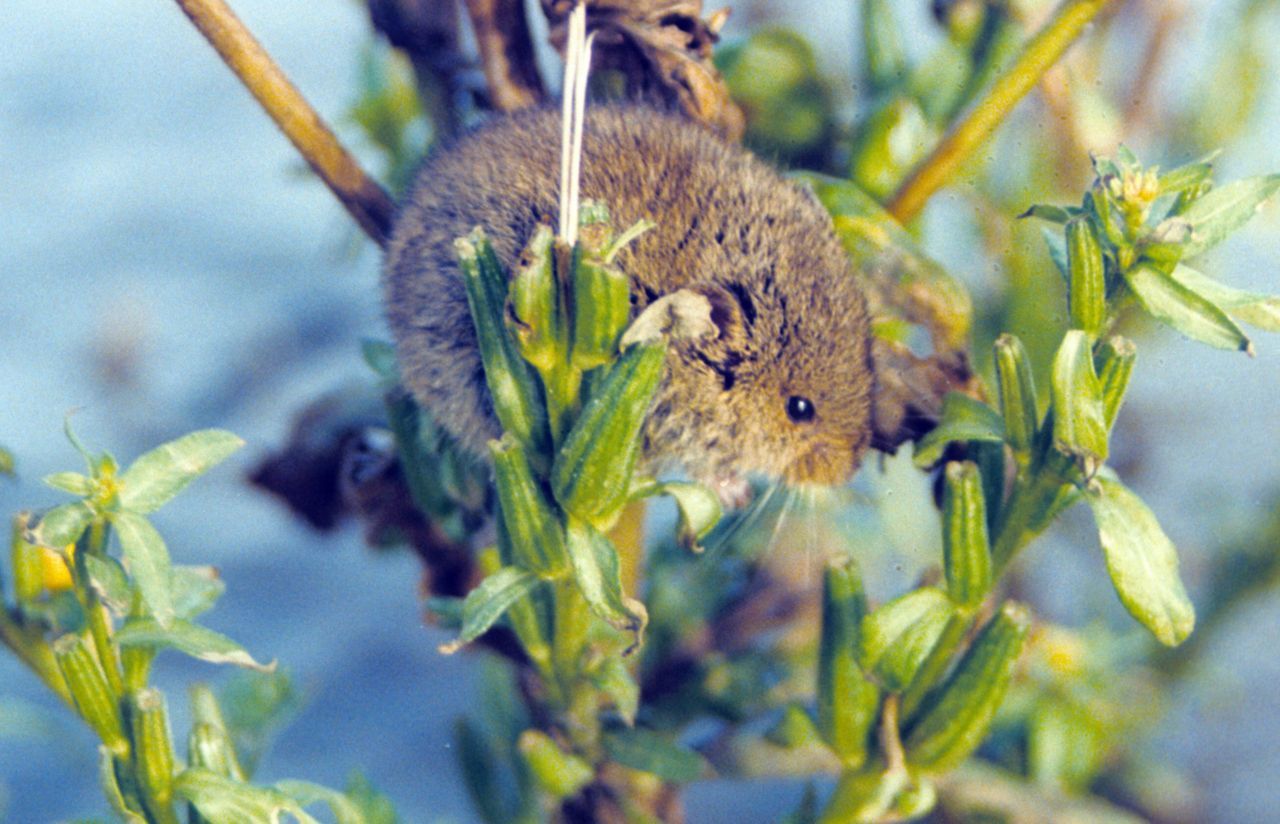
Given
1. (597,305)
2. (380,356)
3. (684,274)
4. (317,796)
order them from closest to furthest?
(597,305)
(317,796)
(684,274)
(380,356)

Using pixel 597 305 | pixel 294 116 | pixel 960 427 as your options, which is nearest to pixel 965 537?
pixel 960 427

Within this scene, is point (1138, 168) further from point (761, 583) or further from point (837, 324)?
point (761, 583)

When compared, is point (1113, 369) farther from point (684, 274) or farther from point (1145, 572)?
point (684, 274)

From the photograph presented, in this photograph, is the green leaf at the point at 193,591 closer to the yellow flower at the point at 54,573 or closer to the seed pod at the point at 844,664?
the yellow flower at the point at 54,573

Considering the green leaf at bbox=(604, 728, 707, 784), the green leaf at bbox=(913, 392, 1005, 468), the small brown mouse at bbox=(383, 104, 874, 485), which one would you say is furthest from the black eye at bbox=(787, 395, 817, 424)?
the green leaf at bbox=(604, 728, 707, 784)

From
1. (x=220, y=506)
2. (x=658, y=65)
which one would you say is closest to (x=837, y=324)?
(x=658, y=65)

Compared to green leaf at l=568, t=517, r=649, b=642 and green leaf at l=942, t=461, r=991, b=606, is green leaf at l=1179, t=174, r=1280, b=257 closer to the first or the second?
green leaf at l=942, t=461, r=991, b=606
